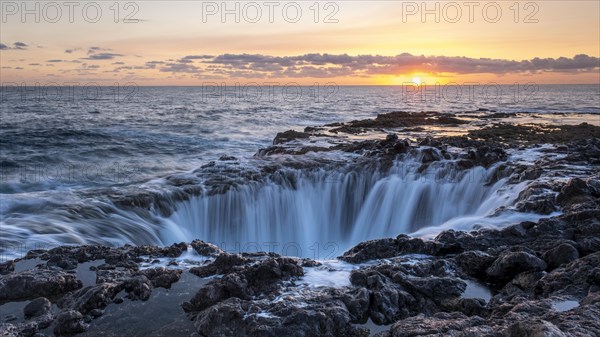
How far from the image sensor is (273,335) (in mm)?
5262

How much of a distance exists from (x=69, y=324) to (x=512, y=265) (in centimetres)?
631

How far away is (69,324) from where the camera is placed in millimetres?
5781

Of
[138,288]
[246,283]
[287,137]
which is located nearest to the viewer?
[246,283]

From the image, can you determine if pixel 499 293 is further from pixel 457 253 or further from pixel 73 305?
pixel 73 305

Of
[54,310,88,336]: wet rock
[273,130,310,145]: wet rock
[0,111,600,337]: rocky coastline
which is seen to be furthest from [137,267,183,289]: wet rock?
[273,130,310,145]: wet rock

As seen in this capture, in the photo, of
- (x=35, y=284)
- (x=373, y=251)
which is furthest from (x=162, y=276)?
(x=373, y=251)

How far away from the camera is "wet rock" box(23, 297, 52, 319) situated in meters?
6.17

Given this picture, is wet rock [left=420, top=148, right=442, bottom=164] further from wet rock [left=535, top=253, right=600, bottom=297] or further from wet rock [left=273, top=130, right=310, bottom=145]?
wet rock [left=535, top=253, right=600, bottom=297]

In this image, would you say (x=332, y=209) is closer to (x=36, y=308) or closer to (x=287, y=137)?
(x=36, y=308)

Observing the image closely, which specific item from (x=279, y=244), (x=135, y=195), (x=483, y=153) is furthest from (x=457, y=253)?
(x=135, y=195)

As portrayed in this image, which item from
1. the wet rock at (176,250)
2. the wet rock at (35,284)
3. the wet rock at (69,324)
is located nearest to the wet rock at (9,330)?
the wet rock at (69,324)

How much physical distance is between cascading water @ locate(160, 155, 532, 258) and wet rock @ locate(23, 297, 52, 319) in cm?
636

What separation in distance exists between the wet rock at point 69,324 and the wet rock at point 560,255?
675 centimetres

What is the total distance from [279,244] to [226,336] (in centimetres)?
842
